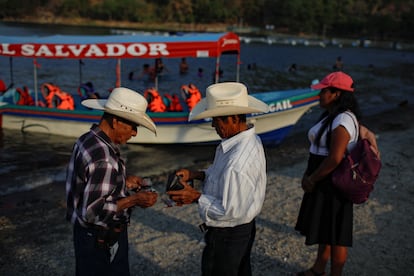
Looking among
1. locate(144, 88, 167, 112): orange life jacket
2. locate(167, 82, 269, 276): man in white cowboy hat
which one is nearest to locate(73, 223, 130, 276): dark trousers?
locate(167, 82, 269, 276): man in white cowboy hat

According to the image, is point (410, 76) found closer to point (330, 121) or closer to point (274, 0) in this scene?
point (330, 121)

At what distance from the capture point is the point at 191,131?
418 inches

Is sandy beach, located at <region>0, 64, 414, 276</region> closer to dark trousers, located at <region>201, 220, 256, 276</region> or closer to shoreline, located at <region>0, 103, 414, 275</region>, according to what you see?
shoreline, located at <region>0, 103, 414, 275</region>

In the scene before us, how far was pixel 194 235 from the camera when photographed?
5.32 m

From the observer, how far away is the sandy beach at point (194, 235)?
4.59 meters

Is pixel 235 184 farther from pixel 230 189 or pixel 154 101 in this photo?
pixel 154 101

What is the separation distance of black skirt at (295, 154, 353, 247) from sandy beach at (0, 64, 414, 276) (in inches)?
38.2

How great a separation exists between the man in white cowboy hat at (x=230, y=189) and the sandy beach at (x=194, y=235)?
75.4 inches

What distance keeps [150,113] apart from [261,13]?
388 feet

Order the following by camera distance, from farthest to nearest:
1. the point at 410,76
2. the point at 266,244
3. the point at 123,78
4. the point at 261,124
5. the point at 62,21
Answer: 1. the point at 62,21
2. the point at 410,76
3. the point at 123,78
4. the point at 261,124
5. the point at 266,244

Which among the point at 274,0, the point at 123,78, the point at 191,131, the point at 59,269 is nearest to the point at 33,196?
the point at 59,269

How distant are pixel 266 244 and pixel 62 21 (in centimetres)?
10542

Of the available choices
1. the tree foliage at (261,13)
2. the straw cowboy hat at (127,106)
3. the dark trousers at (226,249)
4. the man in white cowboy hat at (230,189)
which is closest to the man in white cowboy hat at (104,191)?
the straw cowboy hat at (127,106)

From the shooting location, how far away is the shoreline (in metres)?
4.59
